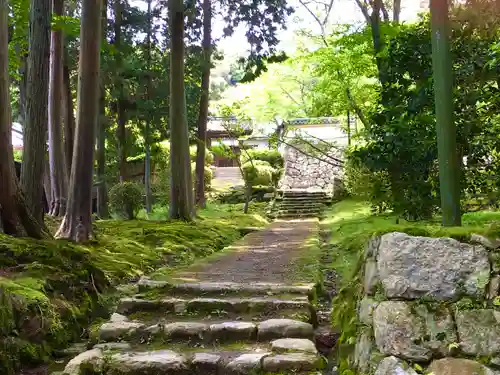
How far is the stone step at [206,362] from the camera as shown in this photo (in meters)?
3.59

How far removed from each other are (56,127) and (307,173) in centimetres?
1544

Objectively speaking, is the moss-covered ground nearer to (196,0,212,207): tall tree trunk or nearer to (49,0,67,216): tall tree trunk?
(49,0,67,216): tall tree trunk

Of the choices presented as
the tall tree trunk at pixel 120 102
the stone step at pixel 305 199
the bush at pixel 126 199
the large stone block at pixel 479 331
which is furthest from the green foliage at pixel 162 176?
the large stone block at pixel 479 331

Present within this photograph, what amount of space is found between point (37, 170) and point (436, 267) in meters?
6.10

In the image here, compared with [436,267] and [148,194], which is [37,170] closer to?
[436,267]

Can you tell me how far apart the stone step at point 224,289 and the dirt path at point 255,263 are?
49cm

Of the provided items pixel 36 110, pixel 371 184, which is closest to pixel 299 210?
pixel 371 184

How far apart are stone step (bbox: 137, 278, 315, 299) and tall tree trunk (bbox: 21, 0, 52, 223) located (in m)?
2.84

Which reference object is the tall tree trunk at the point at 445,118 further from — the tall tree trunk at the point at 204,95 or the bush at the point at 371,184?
the tall tree trunk at the point at 204,95

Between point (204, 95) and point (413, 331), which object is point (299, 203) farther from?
point (413, 331)

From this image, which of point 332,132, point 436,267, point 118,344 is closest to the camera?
point 436,267

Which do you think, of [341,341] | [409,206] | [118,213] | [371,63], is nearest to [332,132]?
[371,63]

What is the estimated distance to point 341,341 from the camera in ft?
12.7

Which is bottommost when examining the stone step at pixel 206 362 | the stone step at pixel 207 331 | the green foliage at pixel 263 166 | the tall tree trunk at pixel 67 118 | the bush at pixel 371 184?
the stone step at pixel 206 362
